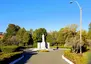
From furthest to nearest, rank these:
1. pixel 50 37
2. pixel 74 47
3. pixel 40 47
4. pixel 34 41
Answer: pixel 34 41, pixel 50 37, pixel 40 47, pixel 74 47

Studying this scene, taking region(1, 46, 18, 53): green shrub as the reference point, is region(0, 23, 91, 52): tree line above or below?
above

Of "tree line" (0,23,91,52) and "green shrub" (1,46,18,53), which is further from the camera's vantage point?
"tree line" (0,23,91,52)

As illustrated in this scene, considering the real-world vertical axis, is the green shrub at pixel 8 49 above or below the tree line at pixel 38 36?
below

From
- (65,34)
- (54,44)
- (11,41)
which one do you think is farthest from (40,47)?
(54,44)

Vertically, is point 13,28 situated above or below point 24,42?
above

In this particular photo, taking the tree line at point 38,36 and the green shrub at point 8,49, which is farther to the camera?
the tree line at point 38,36

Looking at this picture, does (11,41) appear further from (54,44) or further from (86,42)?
(86,42)

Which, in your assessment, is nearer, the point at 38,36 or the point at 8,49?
the point at 8,49

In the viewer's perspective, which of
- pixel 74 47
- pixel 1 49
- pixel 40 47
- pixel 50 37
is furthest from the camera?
Answer: pixel 50 37

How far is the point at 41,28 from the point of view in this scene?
11656 centimetres

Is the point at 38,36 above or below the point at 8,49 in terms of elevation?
above

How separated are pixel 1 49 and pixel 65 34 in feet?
178

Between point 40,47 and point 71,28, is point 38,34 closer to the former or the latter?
point 71,28

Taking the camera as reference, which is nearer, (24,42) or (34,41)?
(24,42)
